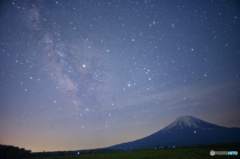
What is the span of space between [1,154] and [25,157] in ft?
36.8

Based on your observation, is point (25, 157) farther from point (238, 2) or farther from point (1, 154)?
point (238, 2)

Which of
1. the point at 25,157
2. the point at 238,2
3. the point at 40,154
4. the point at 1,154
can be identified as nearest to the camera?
the point at 238,2

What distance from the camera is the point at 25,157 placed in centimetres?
7350

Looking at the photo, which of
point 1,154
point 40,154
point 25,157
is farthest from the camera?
point 40,154

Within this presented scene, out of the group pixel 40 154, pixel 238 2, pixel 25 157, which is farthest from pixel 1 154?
pixel 238 2

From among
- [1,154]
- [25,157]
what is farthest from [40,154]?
[1,154]

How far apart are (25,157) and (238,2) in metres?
104

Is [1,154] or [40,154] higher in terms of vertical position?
[1,154]

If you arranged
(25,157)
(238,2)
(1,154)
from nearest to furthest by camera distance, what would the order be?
1. (238,2)
2. (1,154)
3. (25,157)

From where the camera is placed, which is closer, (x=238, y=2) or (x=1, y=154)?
(x=238, y=2)

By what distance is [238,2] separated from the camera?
17.9 meters

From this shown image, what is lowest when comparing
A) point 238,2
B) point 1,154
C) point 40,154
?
point 40,154

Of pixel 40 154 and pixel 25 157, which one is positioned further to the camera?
pixel 40 154

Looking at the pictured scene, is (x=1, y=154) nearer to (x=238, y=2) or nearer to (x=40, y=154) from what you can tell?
(x=40, y=154)
